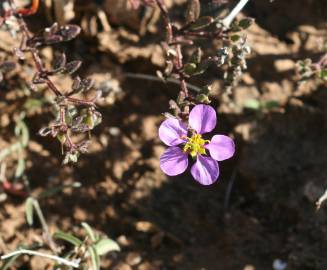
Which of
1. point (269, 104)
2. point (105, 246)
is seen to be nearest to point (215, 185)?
point (269, 104)

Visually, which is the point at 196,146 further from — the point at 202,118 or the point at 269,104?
the point at 269,104

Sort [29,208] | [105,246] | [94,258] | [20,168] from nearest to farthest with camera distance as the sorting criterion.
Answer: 1. [94,258]
2. [105,246]
3. [29,208]
4. [20,168]

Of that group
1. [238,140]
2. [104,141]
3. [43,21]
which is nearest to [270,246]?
[238,140]

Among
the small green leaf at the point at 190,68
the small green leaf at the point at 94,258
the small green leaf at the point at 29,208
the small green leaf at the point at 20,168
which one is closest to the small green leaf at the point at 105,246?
the small green leaf at the point at 94,258

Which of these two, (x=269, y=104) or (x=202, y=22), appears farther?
(x=269, y=104)


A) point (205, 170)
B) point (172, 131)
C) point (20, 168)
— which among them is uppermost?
point (172, 131)

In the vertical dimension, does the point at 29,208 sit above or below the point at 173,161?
below

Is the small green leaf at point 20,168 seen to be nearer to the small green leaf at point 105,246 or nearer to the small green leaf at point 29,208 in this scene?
the small green leaf at point 29,208
